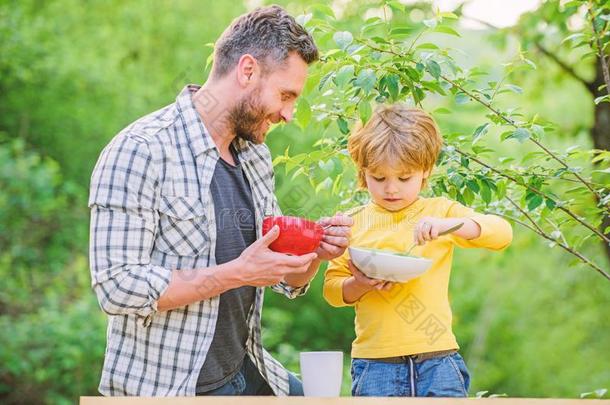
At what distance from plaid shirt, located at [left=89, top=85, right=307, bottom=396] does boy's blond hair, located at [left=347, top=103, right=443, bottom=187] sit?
39 centimetres

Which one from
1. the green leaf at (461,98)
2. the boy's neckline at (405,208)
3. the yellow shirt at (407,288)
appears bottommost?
the yellow shirt at (407,288)

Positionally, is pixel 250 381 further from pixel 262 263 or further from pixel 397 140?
pixel 397 140

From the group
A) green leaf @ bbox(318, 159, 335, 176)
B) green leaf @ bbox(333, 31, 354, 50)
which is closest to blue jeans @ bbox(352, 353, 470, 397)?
green leaf @ bbox(318, 159, 335, 176)

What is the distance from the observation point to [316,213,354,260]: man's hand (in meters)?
2.23

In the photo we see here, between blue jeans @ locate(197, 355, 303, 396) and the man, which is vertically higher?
the man

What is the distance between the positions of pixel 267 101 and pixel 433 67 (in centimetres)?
46

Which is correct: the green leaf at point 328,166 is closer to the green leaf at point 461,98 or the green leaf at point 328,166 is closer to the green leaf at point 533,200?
the green leaf at point 461,98

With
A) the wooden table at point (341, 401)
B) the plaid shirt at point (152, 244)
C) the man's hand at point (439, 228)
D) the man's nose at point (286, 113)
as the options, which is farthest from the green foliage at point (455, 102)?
the wooden table at point (341, 401)

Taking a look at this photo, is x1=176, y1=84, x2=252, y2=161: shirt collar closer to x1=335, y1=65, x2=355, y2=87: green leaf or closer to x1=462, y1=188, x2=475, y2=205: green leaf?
x1=335, y1=65, x2=355, y2=87: green leaf

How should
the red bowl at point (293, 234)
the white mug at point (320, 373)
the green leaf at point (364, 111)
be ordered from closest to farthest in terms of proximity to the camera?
the red bowl at point (293, 234) → the white mug at point (320, 373) → the green leaf at point (364, 111)

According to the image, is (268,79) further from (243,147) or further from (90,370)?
(90,370)

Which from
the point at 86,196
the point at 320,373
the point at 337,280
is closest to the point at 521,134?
the point at 337,280

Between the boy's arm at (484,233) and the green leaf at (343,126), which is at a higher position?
the green leaf at (343,126)

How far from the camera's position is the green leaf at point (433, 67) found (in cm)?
242
